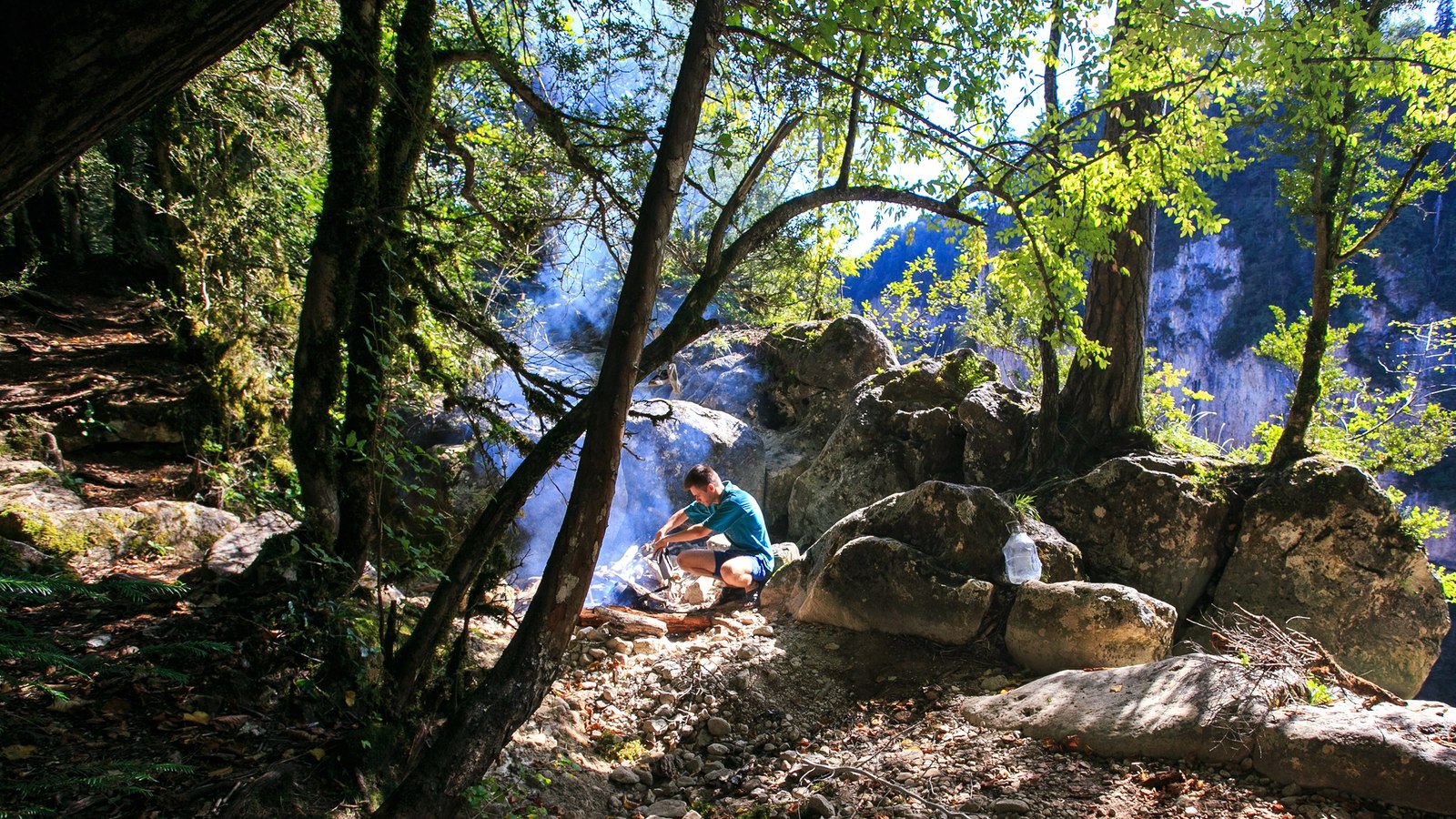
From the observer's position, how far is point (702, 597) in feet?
21.1

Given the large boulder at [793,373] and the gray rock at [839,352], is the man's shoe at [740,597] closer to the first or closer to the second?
the large boulder at [793,373]

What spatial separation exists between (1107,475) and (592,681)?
4569 mm

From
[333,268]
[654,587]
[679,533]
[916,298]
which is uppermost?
[916,298]

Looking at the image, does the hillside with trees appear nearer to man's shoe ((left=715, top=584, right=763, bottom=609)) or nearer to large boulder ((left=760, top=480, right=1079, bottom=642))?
large boulder ((left=760, top=480, right=1079, bottom=642))

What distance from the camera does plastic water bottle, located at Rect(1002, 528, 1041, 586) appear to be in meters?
5.05

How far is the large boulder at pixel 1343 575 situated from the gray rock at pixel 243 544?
269 inches

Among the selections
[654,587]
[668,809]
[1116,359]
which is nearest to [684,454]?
[654,587]

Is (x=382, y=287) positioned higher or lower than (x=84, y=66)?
lower

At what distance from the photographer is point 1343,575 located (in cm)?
558

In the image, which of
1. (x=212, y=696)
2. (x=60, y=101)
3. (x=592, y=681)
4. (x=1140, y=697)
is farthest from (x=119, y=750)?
(x=1140, y=697)

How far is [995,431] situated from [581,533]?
5968 millimetres

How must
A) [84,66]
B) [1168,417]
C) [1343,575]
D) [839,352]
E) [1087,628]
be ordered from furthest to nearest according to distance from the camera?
[839,352]
[1168,417]
[1343,575]
[1087,628]
[84,66]

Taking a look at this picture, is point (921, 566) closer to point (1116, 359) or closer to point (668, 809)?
point (668, 809)

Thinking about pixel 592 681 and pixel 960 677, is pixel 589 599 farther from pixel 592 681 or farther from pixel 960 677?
pixel 960 677
